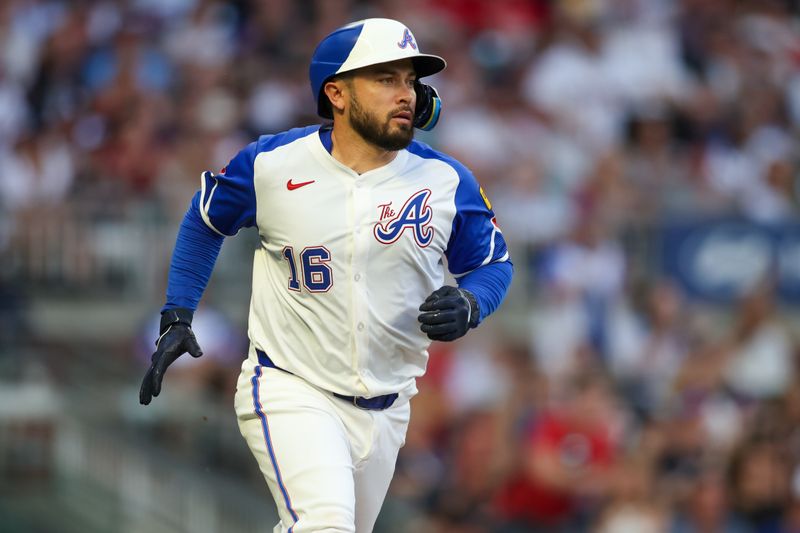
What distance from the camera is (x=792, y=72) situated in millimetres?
13672

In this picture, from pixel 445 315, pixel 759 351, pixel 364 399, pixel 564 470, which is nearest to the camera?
pixel 445 315

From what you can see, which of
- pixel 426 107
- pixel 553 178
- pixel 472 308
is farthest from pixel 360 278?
pixel 553 178

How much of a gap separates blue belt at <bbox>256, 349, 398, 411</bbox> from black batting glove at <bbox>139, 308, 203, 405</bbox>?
0.23 metres

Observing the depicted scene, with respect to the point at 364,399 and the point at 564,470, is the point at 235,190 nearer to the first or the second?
the point at 364,399

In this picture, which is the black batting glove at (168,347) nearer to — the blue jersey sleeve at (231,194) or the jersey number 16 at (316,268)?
the blue jersey sleeve at (231,194)

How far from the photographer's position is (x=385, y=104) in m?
4.98

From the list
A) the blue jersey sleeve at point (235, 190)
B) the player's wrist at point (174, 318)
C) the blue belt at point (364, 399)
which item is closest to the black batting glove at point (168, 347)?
the player's wrist at point (174, 318)

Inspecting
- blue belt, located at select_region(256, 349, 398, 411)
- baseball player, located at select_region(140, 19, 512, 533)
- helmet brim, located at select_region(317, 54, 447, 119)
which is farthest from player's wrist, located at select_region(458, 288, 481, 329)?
helmet brim, located at select_region(317, 54, 447, 119)

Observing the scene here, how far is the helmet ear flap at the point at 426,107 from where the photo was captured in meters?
5.12

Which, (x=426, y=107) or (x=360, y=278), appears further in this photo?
(x=426, y=107)

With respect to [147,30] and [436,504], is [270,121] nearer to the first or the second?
[147,30]

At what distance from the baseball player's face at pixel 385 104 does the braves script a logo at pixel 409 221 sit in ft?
0.67

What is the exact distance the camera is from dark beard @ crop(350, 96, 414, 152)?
4973mm

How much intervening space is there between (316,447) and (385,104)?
4.04ft
